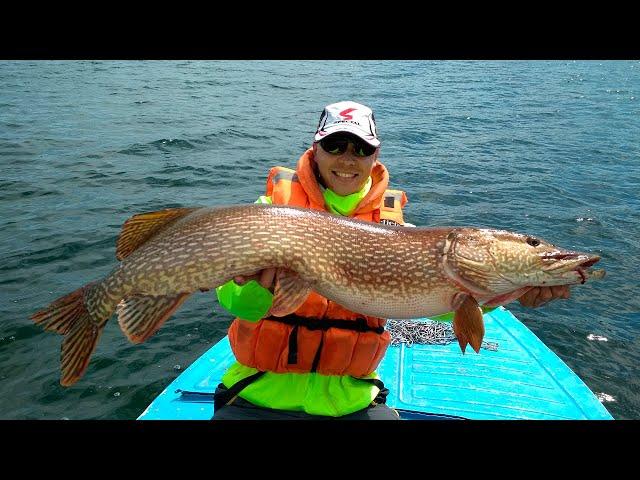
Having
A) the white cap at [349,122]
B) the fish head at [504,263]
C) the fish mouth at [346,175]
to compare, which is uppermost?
the white cap at [349,122]

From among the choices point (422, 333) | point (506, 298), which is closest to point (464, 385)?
point (422, 333)

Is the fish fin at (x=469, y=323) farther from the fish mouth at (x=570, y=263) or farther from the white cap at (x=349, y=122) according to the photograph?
the white cap at (x=349, y=122)

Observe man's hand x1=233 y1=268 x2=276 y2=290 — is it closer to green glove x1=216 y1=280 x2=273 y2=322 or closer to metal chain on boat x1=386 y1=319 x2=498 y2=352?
green glove x1=216 y1=280 x2=273 y2=322

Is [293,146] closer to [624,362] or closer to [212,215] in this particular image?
[624,362]

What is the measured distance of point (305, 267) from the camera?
273cm

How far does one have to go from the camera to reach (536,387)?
4.12 m

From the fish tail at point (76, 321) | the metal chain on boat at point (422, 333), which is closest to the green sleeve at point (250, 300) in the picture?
→ the fish tail at point (76, 321)

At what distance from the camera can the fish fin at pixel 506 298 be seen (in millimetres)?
2915

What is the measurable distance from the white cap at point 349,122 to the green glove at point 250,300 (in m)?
0.99

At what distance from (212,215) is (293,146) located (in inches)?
367

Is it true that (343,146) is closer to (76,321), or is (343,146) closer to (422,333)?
(76,321)

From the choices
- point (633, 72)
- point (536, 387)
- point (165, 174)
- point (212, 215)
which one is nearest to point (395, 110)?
point (165, 174)

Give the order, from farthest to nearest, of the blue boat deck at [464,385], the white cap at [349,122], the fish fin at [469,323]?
1. the blue boat deck at [464,385]
2. the white cap at [349,122]
3. the fish fin at [469,323]

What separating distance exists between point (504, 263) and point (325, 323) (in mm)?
1027
